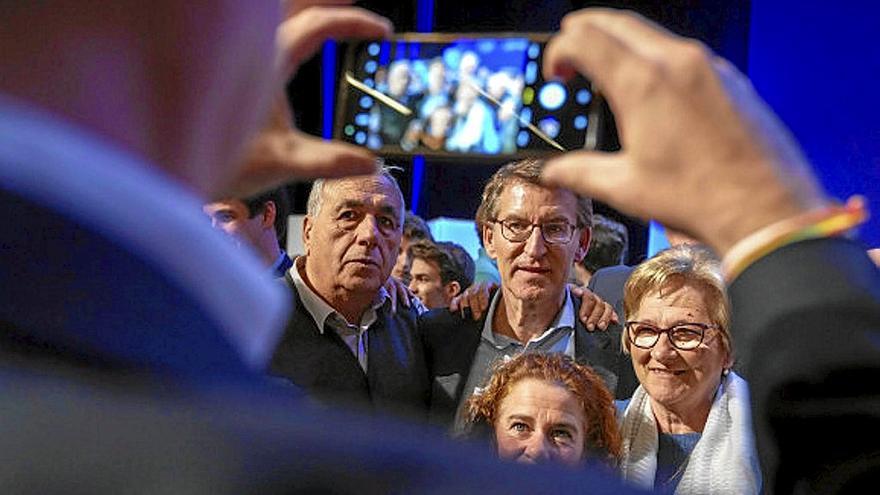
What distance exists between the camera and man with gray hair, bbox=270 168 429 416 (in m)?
2.09

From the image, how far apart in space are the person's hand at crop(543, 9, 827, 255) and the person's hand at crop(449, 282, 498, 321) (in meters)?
1.62

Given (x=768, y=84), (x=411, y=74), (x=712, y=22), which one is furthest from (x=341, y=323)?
(x=712, y=22)

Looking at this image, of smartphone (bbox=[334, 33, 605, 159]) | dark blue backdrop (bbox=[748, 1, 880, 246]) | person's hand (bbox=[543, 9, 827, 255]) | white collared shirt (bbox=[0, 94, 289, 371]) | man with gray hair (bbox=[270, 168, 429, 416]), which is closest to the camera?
white collared shirt (bbox=[0, 94, 289, 371])

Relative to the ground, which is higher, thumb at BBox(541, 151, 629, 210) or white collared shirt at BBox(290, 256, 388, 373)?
thumb at BBox(541, 151, 629, 210)

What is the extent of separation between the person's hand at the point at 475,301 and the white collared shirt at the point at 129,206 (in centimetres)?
196

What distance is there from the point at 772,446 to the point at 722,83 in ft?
0.54

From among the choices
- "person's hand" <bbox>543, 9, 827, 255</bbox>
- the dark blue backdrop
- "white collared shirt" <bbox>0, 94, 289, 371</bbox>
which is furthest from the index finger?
the dark blue backdrop

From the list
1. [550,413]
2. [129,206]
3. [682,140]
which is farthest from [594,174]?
[550,413]

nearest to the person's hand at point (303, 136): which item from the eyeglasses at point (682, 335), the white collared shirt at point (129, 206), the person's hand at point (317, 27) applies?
the person's hand at point (317, 27)

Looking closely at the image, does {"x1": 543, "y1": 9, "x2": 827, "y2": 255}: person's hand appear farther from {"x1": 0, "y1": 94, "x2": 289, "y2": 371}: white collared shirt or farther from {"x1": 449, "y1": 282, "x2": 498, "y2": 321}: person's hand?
{"x1": 449, "y1": 282, "x2": 498, "y2": 321}: person's hand

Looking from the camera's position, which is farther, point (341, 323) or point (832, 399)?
point (341, 323)

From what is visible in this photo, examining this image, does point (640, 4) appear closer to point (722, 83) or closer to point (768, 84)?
point (768, 84)

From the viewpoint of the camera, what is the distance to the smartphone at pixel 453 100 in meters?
1.30

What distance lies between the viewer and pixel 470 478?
236 millimetres
